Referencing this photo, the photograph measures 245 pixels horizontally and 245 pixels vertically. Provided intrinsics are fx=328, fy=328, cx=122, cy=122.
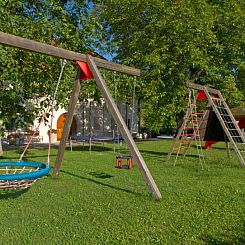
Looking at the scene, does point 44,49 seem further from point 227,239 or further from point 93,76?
point 227,239

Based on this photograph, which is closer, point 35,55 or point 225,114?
point 35,55

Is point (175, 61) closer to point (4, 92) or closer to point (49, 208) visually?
point (4, 92)

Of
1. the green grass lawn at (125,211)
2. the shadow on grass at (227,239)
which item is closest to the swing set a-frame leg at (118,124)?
the green grass lawn at (125,211)

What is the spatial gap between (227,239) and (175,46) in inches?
527

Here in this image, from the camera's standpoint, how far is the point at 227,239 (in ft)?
13.2

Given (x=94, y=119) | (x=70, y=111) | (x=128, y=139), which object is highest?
(x=94, y=119)

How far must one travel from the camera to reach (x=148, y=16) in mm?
18484

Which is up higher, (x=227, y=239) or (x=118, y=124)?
(x=118, y=124)

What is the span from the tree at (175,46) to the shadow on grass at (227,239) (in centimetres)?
1093

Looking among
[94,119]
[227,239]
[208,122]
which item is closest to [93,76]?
[227,239]

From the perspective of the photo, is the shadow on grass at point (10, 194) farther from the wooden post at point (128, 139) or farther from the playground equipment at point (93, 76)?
the wooden post at point (128, 139)

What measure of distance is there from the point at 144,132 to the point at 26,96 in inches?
857

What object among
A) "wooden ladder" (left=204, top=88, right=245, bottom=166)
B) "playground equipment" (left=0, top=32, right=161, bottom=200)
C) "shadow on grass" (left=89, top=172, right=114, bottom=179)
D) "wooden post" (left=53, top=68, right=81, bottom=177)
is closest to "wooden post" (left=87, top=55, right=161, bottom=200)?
"playground equipment" (left=0, top=32, right=161, bottom=200)

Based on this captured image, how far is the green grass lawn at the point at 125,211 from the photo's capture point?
412cm
